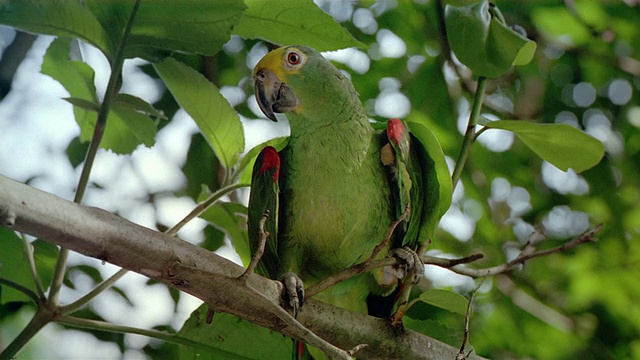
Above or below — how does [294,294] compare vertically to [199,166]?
above

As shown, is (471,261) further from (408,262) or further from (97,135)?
(97,135)

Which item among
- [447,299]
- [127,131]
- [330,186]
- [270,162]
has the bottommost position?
[447,299]

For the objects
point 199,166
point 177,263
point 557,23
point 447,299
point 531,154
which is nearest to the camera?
point 177,263

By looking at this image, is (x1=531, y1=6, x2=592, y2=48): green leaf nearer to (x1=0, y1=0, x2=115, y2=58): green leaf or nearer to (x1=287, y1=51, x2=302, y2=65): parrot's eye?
(x1=287, y1=51, x2=302, y2=65): parrot's eye

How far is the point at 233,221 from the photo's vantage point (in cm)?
157

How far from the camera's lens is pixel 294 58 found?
1.57 metres

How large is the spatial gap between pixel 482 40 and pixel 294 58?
1.51ft

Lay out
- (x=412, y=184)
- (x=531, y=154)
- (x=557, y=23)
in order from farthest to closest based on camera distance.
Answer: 1. (x=531, y=154)
2. (x=557, y=23)
3. (x=412, y=184)

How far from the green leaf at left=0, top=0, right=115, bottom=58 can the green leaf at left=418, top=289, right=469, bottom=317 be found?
2.49 ft

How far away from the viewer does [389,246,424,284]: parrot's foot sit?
1355 mm

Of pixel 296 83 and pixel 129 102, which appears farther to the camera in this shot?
pixel 296 83

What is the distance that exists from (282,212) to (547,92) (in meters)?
2.01

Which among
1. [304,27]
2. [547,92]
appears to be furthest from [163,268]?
[547,92]

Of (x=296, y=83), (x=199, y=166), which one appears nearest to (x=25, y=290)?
(x=296, y=83)
